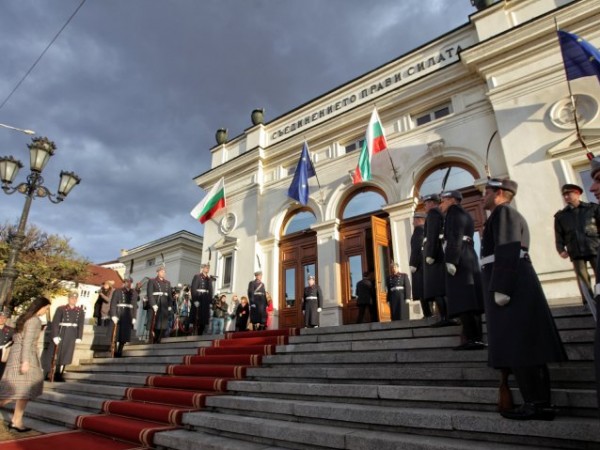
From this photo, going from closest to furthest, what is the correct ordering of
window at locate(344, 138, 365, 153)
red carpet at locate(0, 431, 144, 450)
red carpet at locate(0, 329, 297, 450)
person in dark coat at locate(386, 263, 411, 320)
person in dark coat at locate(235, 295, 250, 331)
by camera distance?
red carpet at locate(0, 431, 144, 450), red carpet at locate(0, 329, 297, 450), person in dark coat at locate(386, 263, 411, 320), person in dark coat at locate(235, 295, 250, 331), window at locate(344, 138, 365, 153)

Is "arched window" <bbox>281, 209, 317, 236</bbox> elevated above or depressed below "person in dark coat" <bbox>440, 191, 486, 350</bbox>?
above

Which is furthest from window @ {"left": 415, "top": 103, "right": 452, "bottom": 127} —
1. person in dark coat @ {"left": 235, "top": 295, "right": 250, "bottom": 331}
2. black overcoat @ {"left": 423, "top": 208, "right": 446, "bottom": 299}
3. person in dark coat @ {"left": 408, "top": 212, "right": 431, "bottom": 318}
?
person in dark coat @ {"left": 235, "top": 295, "right": 250, "bottom": 331}

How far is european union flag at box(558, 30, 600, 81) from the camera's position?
7.57 meters

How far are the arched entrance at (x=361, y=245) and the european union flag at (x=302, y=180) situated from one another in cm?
137

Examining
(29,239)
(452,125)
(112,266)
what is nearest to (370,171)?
(452,125)

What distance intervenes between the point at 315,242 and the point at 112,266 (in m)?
36.0

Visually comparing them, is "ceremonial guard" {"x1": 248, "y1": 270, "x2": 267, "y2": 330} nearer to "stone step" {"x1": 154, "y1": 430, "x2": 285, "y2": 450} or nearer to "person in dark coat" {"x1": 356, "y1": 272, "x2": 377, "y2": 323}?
"person in dark coat" {"x1": 356, "y1": 272, "x2": 377, "y2": 323}

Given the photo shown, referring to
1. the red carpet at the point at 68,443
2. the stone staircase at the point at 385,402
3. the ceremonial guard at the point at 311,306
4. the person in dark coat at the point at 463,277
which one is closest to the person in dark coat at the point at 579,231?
the stone staircase at the point at 385,402

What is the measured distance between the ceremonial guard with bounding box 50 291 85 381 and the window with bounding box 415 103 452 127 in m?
10.7

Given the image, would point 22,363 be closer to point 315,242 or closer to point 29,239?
point 315,242

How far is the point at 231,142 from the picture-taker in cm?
1670

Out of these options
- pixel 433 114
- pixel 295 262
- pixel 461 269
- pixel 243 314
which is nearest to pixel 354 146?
pixel 433 114

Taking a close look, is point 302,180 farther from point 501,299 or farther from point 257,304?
point 501,299

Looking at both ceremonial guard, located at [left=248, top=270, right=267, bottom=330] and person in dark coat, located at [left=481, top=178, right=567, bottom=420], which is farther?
ceremonial guard, located at [left=248, top=270, right=267, bottom=330]
